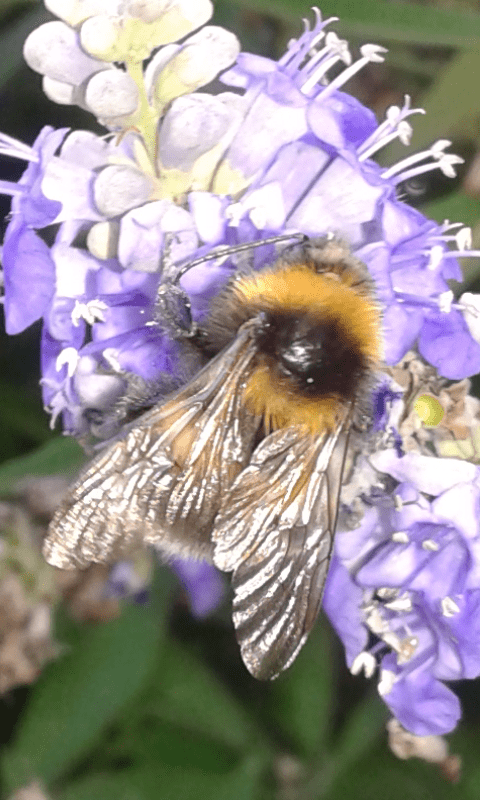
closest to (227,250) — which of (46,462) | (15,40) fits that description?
(46,462)

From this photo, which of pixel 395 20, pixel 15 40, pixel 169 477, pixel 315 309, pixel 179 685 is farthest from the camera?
pixel 179 685

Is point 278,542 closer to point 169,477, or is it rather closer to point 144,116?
point 169,477

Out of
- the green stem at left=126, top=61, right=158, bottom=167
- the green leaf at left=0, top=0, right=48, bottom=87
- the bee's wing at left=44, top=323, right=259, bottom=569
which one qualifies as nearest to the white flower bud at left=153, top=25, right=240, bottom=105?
the green stem at left=126, top=61, right=158, bottom=167

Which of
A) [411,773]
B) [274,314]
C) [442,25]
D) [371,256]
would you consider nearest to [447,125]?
[442,25]

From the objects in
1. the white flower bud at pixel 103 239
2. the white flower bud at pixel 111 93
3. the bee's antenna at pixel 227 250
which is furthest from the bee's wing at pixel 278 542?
the white flower bud at pixel 111 93

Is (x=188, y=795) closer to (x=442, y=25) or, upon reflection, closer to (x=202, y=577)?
(x=202, y=577)

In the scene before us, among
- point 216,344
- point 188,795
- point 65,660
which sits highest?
point 216,344
